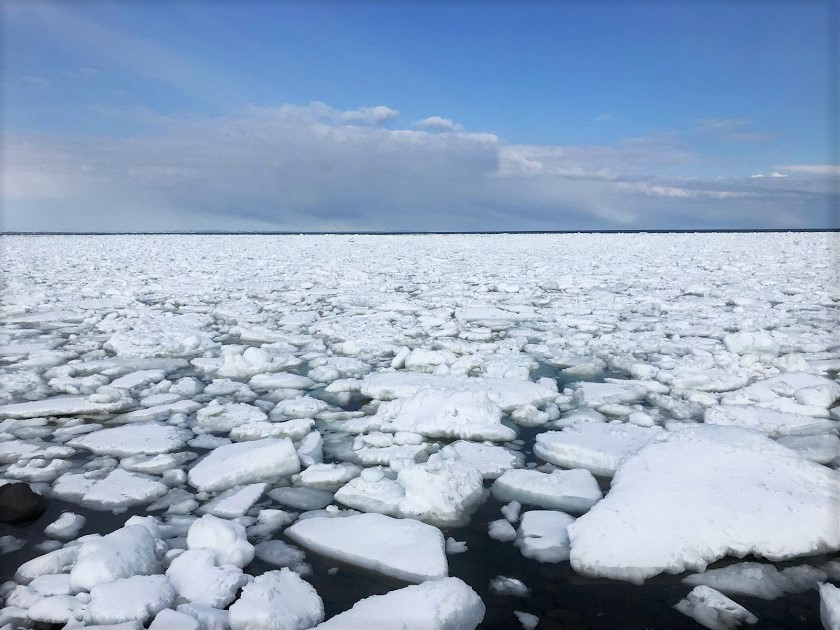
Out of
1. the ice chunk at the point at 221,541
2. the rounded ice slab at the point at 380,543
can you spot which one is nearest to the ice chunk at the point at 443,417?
the rounded ice slab at the point at 380,543

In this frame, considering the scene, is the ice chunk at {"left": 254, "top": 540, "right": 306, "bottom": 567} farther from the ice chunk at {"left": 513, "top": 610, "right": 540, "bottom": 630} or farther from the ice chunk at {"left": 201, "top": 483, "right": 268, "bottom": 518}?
the ice chunk at {"left": 513, "top": 610, "right": 540, "bottom": 630}

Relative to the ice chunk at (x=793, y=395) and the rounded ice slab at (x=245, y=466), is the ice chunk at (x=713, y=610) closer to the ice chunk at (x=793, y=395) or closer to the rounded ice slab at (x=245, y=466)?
the rounded ice slab at (x=245, y=466)

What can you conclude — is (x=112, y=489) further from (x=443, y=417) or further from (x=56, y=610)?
(x=443, y=417)

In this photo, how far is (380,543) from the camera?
6.01 feet

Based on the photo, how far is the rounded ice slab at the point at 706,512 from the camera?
173 centimetres

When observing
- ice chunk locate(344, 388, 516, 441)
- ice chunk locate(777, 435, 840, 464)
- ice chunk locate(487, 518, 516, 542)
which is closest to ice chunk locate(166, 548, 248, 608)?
ice chunk locate(487, 518, 516, 542)

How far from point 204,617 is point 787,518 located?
75.0 inches

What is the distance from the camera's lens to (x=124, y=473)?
235 centimetres

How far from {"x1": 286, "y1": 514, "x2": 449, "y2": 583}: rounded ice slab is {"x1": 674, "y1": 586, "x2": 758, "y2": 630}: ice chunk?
73 cm

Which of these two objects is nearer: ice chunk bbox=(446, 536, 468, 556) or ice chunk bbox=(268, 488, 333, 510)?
ice chunk bbox=(446, 536, 468, 556)

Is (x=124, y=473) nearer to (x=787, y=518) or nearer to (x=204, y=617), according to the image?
(x=204, y=617)

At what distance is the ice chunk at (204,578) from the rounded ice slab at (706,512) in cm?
108

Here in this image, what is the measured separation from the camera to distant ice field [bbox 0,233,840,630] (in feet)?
5.11

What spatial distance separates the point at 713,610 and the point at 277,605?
126 cm
